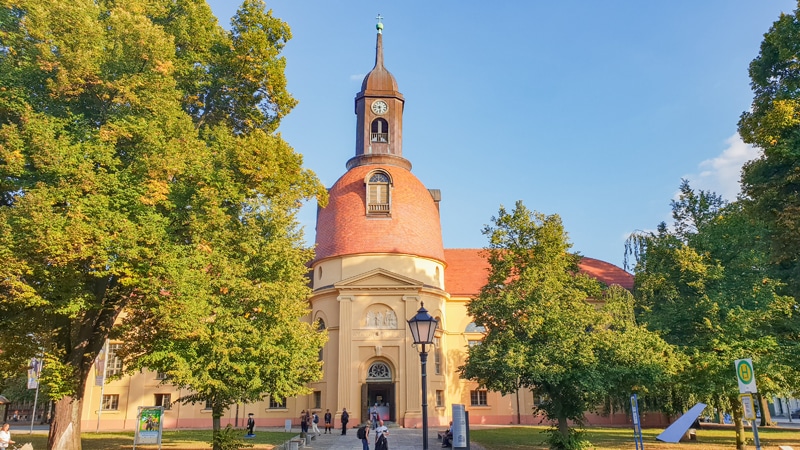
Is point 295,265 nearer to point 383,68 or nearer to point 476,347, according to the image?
point 476,347

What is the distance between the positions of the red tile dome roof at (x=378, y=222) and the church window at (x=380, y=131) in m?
2.13

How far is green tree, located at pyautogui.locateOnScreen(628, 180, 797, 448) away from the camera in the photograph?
67.9ft

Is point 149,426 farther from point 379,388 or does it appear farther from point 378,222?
point 378,222

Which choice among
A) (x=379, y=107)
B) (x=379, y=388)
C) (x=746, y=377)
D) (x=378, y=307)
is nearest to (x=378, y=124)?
(x=379, y=107)

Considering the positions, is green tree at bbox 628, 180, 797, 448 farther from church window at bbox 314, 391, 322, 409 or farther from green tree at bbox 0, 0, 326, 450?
church window at bbox 314, 391, 322, 409

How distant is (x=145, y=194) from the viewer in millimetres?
15914

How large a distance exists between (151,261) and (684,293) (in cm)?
2083

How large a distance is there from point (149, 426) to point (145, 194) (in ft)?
28.4

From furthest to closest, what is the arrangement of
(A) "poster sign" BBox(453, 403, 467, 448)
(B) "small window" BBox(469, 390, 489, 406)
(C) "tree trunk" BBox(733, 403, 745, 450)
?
(B) "small window" BBox(469, 390, 489, 406), (C) "tree trunk" BBox(733, 403, 745, 450), (A) "poster sign" BBox(453, 403, 467, 448)

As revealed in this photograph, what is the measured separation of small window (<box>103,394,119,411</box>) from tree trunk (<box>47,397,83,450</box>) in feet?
69.5

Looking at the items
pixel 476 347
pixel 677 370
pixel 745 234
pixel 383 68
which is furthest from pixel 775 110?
pixel 383 68

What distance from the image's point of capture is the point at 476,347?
71.1ft

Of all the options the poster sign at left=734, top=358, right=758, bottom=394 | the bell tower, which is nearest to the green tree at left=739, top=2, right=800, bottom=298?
the poster sign at left=734, top=358, right=758, bottom=394

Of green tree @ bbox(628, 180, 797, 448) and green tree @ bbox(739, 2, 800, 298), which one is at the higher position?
green tree @ bbox(739, 2, 800, 298)
